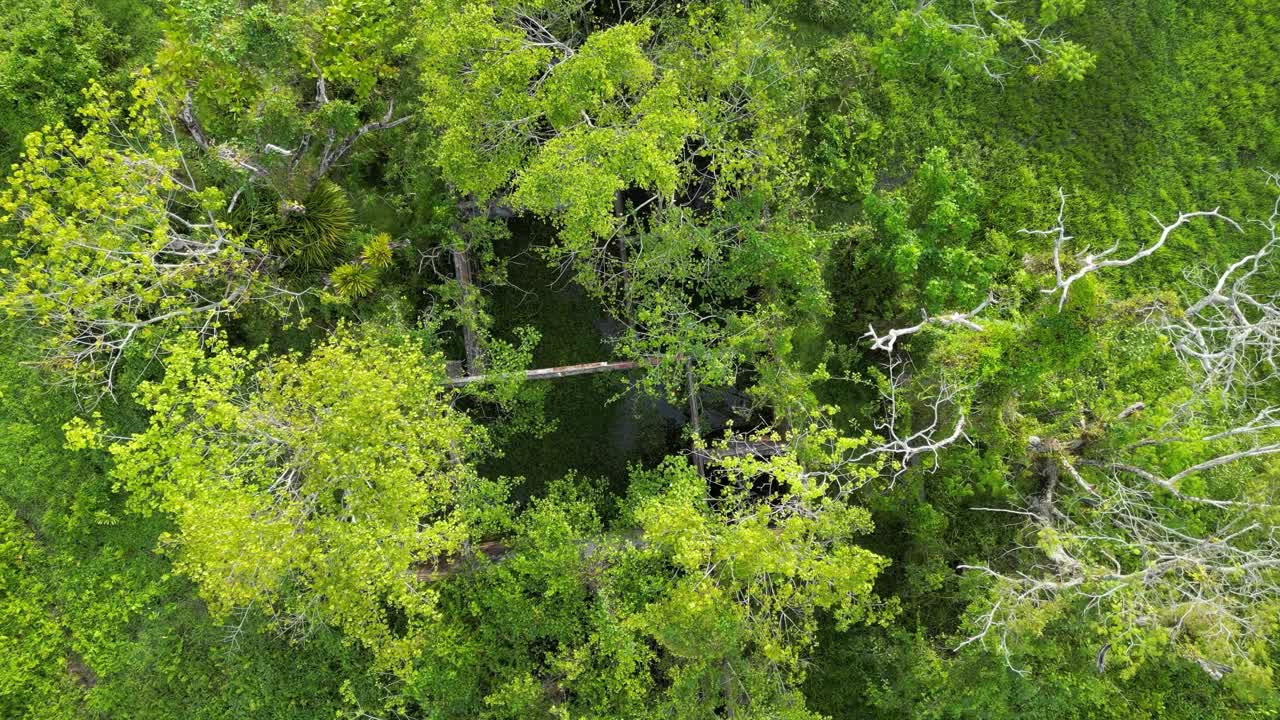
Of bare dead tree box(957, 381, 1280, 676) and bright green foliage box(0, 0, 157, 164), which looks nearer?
bare dead tree box(957, 381, 1280, 676)

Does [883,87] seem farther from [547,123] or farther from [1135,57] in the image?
[547,123]

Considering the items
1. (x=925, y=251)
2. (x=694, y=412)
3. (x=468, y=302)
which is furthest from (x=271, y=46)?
(x=925, y=251)

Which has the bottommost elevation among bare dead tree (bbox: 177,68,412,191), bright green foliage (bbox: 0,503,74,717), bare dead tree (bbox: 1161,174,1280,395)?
bright green foliage (bbox: 0,503,74,717)

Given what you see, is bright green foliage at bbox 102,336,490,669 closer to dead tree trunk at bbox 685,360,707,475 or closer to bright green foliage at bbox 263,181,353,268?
bright green foliage at bbox 263,181,353,268

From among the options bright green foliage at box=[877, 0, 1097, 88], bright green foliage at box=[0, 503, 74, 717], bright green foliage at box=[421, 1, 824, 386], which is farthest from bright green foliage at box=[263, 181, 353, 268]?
bright green foliage at box=[877, 0, 1097, 88]

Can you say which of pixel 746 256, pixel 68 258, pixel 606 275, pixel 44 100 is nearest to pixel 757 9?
pixel 746 256

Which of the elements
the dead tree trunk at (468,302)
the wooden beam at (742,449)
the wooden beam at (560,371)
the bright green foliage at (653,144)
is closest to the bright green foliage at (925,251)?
the bright green foliage at (653,144)

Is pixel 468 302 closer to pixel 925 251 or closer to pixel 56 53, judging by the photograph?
pixel 925 251
